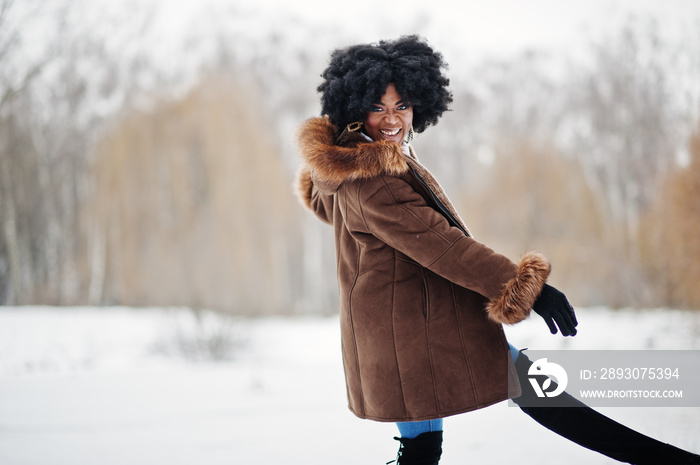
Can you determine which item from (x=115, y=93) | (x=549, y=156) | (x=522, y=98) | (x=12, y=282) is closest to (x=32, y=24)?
(x=115, y=93)

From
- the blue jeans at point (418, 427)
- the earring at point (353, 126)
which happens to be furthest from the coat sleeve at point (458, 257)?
the blue jeans at point (418, 427)

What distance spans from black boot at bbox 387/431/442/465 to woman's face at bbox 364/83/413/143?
89 cm

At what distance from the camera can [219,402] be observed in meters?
4.37

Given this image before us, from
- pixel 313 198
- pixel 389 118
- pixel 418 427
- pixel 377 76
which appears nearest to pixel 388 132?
pixel 389 118

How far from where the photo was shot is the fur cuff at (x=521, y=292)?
149 centimetres

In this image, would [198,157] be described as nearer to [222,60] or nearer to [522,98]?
[222,60]

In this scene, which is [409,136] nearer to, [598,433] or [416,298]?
[416,298]

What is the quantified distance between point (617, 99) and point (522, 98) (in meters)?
2.45

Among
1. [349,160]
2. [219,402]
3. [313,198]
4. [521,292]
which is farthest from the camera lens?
[219,402]

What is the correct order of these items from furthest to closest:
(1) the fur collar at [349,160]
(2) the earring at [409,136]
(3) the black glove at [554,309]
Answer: (2) the earring at [409,136], (1) the fur collar at [349,160], (3) the black glove at [554,309]

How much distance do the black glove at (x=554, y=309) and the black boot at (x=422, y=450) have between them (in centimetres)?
47

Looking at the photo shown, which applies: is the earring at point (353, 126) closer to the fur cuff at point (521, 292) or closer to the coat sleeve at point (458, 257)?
the coat sleeve at point (458, 257)

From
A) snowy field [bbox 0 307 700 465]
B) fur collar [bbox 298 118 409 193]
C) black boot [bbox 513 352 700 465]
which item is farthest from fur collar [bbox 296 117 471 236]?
snowy field [bbox 0 307 700 465]

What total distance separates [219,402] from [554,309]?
3.40m
